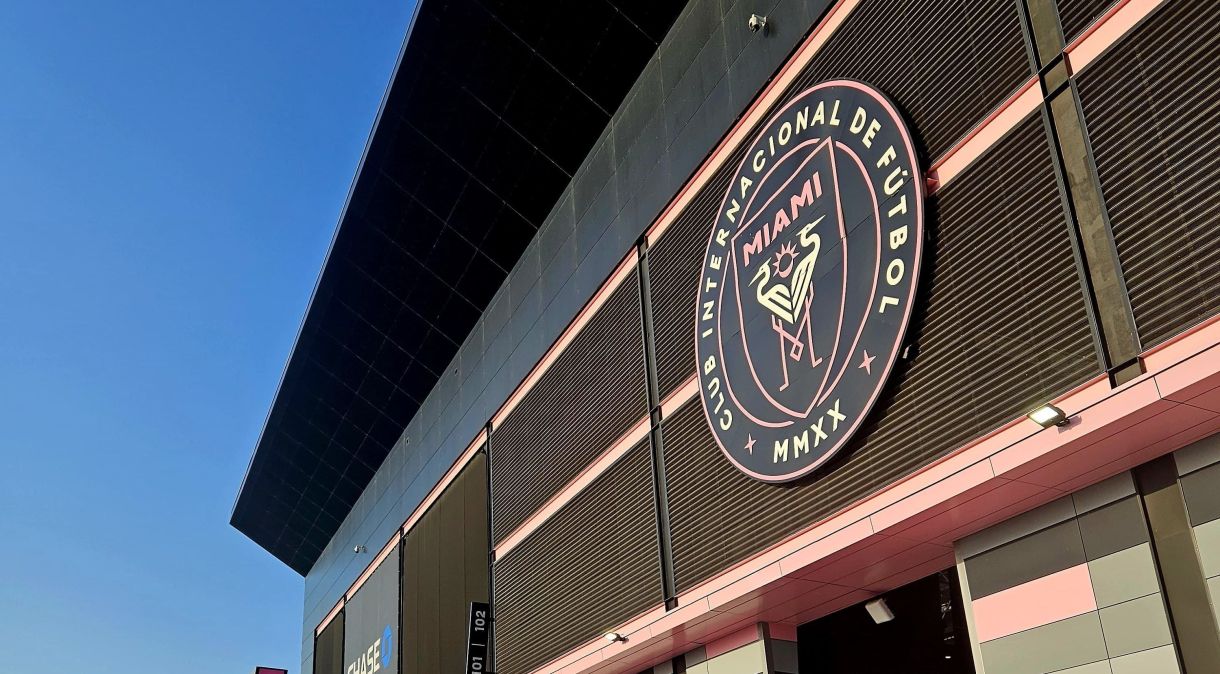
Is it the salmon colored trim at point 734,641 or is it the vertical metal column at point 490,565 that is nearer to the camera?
the salmon colored trim at point 734,641

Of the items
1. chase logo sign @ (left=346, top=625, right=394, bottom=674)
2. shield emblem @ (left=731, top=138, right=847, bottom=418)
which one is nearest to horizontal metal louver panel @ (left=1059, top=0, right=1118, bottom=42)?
shield emblem @ (left=731, top=138, right=847, bottom=418)

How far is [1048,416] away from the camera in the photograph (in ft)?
28.7

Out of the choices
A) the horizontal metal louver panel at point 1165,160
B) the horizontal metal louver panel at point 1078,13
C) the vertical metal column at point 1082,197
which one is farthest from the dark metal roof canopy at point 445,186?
the horizontal metal louver panel at point 1165,160

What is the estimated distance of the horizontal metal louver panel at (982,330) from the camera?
30.4ft

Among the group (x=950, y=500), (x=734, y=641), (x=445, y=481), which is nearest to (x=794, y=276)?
(x=950, y=500)

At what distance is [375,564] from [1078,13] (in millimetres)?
26995

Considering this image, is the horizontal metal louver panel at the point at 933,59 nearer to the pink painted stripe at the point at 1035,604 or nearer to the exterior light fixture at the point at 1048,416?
the exterior light fixture at the point at 1048,416

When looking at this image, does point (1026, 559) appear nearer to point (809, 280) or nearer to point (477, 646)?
point (809, 280)

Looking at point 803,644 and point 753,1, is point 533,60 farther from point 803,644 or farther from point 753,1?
point 803,644

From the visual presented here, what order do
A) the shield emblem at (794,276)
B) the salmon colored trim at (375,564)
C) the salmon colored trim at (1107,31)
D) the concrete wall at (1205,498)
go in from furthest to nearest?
the salmon colored trim at (375,564), the shield emblem at (794,276), the salmon colored trim at (1107,31), the concrete wall at (1205,498)

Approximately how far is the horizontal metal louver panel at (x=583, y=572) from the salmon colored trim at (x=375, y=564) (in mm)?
9492

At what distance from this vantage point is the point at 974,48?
10.7 m

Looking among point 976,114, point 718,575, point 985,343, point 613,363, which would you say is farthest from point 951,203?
point 613,363

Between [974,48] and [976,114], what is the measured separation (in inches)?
27.6
